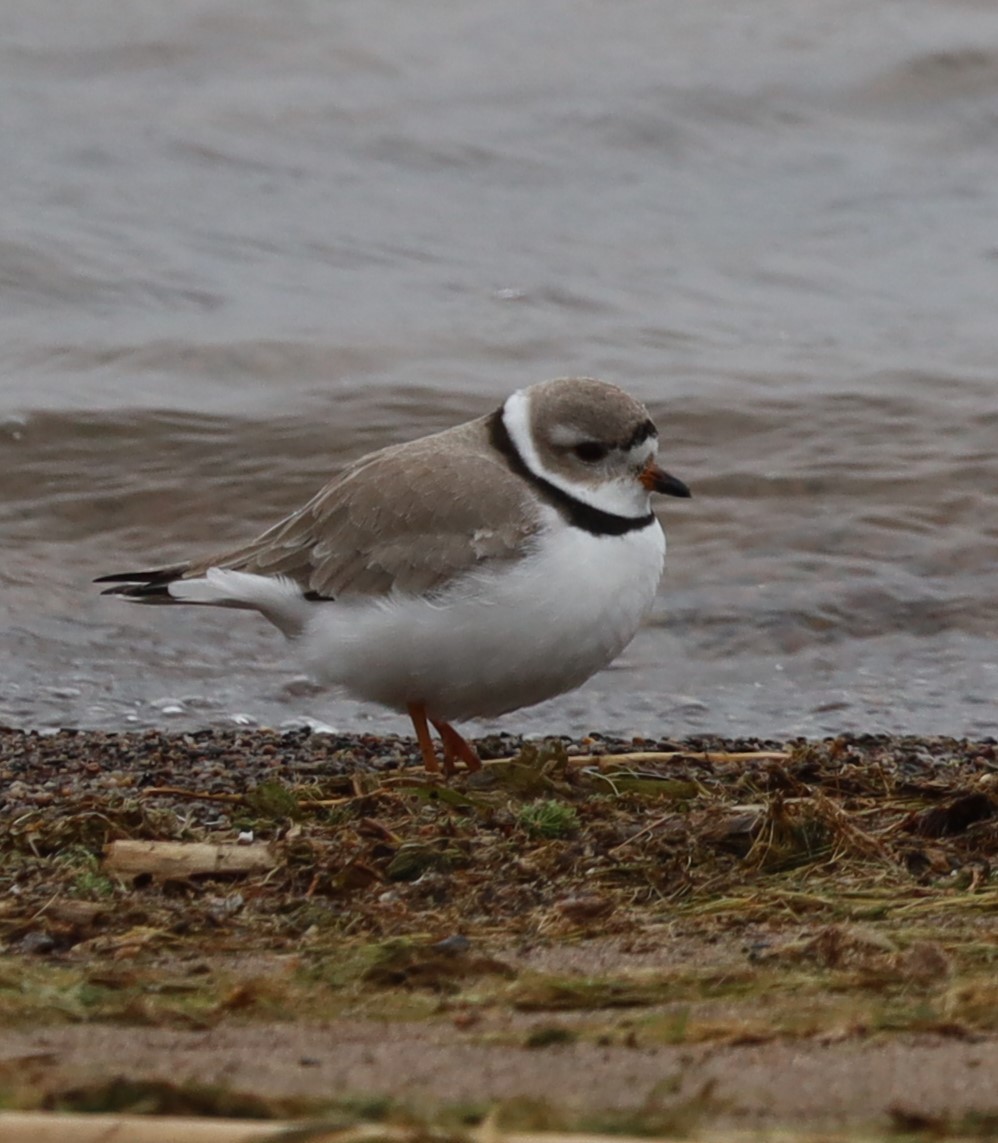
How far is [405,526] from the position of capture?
247 inches

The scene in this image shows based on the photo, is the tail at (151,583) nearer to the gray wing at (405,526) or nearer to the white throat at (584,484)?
the gray wing at (405,526)

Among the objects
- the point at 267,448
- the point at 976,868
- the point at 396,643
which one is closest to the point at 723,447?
the point at 267,448

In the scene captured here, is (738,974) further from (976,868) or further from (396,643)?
(396,643)

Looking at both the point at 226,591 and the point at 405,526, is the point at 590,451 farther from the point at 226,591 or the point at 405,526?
the point at 226,591

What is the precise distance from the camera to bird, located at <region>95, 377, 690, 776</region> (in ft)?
19.5

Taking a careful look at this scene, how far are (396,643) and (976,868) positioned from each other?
2.09m

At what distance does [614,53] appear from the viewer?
55.1 feet

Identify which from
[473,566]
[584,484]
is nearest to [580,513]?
[584,484]

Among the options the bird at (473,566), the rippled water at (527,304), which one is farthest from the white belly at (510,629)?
the rippled water at (527,304)

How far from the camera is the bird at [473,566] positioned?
594 centimetres

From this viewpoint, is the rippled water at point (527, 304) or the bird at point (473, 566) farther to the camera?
the rippled water at point (527, 304)

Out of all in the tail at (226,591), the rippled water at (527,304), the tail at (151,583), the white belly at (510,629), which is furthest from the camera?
the rippled water at (527,304)

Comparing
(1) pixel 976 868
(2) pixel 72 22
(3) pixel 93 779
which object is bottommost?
(3) pixel 93 779

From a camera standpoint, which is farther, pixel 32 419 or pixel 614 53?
pixel 614 53
